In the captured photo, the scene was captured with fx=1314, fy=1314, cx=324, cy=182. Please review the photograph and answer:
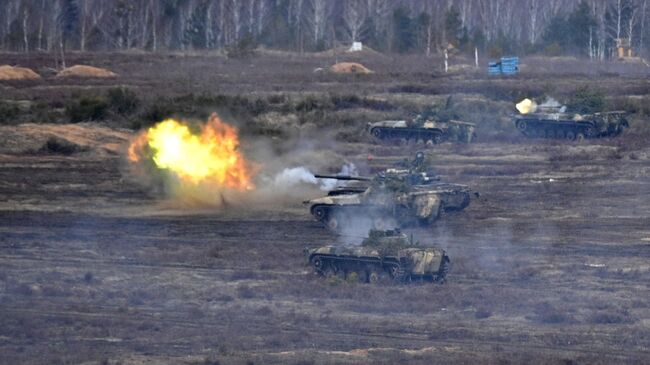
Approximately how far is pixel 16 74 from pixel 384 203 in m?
49.5

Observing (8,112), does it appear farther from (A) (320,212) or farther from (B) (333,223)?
(B) (333,223)

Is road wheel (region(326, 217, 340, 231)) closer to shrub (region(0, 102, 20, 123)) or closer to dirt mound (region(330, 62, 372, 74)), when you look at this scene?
shrub (region(0, 102, 20, 123))

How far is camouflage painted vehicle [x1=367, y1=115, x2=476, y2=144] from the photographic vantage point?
179 ft

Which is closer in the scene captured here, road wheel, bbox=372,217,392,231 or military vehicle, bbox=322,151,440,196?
road wheel, bbox=372,217,392,231

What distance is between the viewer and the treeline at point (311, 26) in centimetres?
10600

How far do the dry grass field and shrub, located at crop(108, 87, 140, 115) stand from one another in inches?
16.2

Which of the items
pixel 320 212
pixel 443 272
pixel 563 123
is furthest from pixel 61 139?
pixel 443 272

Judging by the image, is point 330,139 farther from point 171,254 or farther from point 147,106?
point 171,254

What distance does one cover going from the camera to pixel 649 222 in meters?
37.7

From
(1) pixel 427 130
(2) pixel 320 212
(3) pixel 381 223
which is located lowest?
(3) pixel 381 223

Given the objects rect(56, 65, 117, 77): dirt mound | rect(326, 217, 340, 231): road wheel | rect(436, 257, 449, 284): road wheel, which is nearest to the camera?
rect(436, 257, 449, 284): road wheel

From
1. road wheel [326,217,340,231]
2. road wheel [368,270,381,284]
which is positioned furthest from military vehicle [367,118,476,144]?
road wheel [368,270,381,284]

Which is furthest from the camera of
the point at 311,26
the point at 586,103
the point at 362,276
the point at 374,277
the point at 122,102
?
the point at 311,26

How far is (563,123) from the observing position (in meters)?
56.2
